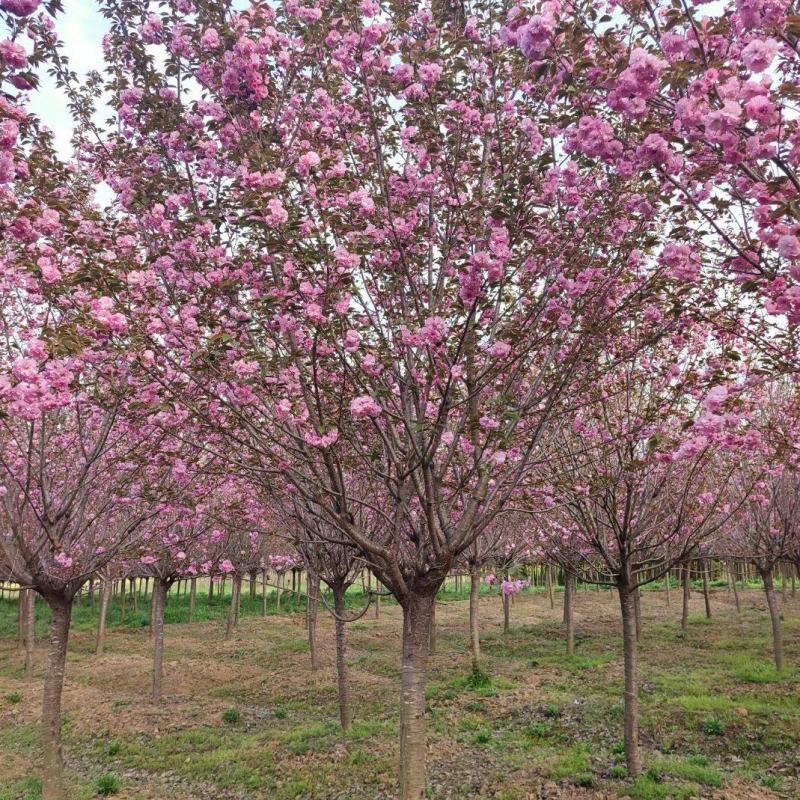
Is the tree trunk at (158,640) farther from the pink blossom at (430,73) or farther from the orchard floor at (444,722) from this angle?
the pink blossom at (430,73)

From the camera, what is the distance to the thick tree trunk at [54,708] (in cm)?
718

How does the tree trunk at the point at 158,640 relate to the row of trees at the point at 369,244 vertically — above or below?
below

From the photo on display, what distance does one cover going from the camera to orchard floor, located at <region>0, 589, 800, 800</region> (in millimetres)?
8617

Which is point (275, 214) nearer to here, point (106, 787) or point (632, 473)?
point (632, 473)

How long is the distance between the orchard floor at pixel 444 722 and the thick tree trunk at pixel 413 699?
3913 millimetres

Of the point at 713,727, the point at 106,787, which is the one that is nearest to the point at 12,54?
the point at 106,787

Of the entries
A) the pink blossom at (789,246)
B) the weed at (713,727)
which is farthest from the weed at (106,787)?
the pink blossom at (789,246)

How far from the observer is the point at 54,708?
7535 millimetres

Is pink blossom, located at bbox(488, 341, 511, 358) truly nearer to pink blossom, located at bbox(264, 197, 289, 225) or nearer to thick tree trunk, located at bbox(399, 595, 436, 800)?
pink blossom, located at bbox(264, 197, 289, 225)

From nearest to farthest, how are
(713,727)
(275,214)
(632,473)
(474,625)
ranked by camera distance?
(275,214) → (632,473) → (713,727) → (474,625)

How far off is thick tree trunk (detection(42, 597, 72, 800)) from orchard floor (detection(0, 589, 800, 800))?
1883 mm

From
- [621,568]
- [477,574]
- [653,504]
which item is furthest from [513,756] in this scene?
[477,574]

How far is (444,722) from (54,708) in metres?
6.91

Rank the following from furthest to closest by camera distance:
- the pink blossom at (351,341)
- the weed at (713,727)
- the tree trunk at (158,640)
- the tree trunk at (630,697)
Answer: the tree trunk at (158,640)
the weed at (713,727)
the tree trunk at (630,697)
the pink blossom at (351,341)
